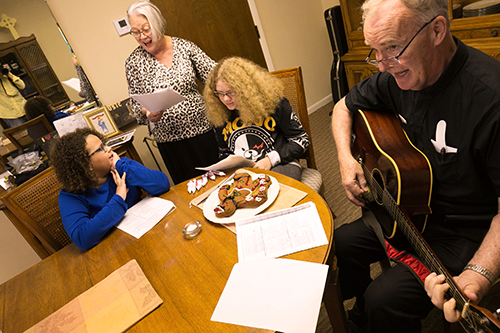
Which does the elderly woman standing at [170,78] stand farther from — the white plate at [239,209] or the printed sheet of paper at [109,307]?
the printed sheet of paper at [109,307]

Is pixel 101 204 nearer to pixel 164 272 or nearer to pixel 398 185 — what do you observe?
pixel 164 272

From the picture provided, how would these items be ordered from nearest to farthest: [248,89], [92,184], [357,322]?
1. [357,322]
2. [92,184]
3. [248,89]

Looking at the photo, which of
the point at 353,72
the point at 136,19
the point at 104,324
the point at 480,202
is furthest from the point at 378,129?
the point at 353,72

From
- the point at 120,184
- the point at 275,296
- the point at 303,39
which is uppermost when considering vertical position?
the point at 303,39

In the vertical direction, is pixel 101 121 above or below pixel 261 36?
below

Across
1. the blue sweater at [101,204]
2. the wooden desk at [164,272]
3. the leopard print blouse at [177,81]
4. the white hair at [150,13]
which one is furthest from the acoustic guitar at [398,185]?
the white hair at [150,13]

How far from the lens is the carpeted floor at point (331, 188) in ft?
4.32

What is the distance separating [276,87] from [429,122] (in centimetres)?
86

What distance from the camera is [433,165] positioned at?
3.20ft

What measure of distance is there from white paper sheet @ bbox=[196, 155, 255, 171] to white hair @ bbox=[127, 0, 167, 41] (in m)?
1.02

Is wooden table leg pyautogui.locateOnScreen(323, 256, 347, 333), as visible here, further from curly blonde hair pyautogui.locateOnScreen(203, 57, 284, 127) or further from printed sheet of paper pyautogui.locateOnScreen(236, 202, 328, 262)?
curly blonde hair pyautogui.locateOnScreen(203, 57, 284, 127)

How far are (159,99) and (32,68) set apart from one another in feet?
5.44

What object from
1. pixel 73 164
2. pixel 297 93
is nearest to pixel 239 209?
pixel 73 164

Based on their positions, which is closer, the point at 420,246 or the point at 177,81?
the point at 420,246
